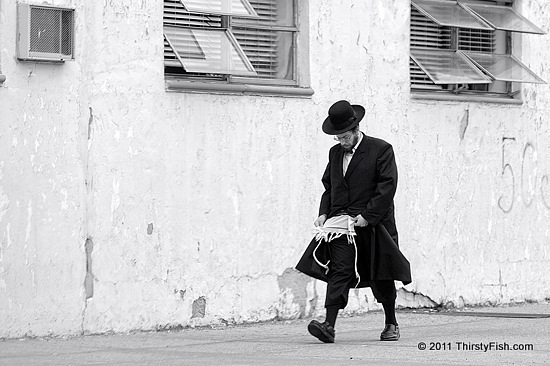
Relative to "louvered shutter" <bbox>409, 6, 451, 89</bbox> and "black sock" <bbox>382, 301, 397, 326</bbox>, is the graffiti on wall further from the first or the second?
"black sock" <bbox>382, 301, 397, 326</bbox>

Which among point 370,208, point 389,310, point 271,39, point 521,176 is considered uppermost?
point 271,39

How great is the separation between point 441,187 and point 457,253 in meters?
0.74

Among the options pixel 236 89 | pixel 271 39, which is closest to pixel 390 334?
pixel 236 89

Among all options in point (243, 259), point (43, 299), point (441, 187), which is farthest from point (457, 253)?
point (43, 299)

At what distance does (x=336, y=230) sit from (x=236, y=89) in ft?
7.04

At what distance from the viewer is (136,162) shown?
420 inches

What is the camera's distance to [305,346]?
961 centimetres

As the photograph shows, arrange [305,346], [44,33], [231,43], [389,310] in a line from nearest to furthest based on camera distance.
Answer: [305,346] → [389,310] → [44,33] → [231,43]

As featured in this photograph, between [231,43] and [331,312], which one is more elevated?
[231,43]

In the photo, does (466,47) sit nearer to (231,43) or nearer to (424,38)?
(424,38)

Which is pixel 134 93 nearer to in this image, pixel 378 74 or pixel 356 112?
pixel 356 112

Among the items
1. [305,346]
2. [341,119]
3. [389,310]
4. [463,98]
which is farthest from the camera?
[463,98]

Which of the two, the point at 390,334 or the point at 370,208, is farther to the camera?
the point at 390,334

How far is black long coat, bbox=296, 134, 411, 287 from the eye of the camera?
9.72m
